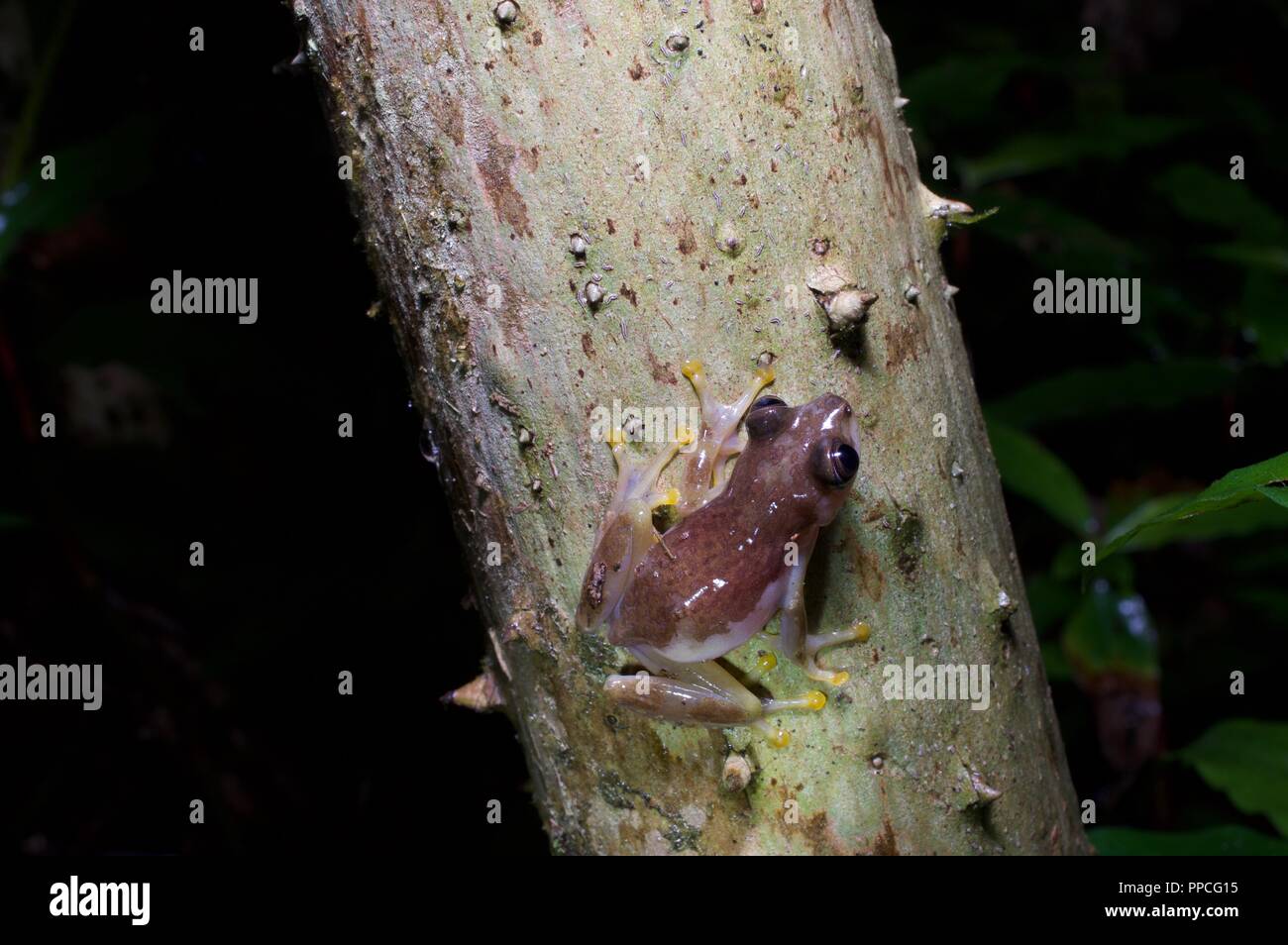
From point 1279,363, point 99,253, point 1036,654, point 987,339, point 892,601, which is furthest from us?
point 987,339

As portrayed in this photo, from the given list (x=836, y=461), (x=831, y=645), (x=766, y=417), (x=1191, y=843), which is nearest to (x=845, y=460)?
(x=836, y=461)

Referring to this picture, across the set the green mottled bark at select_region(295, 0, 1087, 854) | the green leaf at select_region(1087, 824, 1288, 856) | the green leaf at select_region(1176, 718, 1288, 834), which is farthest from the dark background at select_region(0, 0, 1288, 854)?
the green mottled bark at select_region(295, 0, 1087, 854)

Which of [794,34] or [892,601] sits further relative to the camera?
[892,601]

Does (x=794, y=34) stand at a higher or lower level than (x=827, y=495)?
higher

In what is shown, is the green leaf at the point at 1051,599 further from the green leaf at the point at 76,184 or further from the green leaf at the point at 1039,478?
the green leaf at the point at 76,184

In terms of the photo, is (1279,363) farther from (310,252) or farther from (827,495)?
(310,252)

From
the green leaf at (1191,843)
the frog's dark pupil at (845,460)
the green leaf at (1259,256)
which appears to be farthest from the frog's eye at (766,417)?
the green leaf at (1259,256)

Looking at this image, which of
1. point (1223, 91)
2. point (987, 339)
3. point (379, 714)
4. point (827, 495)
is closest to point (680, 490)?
point (827, 495)
